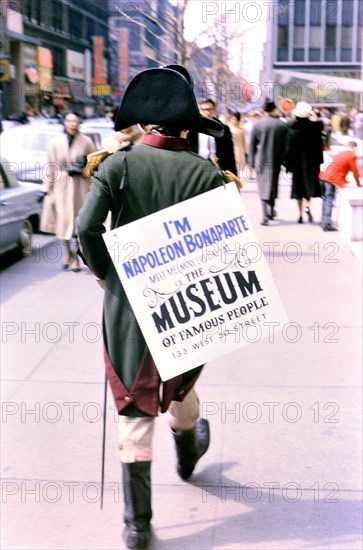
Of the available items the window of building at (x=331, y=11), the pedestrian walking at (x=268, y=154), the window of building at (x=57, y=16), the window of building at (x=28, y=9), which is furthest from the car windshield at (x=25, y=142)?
the window of building at (x=331, y=11)

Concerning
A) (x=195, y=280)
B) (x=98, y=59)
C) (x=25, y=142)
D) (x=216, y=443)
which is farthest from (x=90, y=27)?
(x=195, y=280)

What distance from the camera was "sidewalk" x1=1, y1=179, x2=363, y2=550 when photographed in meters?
4.07

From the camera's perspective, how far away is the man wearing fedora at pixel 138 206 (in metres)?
3.74

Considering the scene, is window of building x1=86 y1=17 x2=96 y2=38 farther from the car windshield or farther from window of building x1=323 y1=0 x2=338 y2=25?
the car windshield

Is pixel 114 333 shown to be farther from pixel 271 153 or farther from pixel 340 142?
pixel 340 142

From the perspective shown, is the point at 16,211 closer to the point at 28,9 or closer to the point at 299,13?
the point at 28,9

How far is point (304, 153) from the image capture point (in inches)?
549

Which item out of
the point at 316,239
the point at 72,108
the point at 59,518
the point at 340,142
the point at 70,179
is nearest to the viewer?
the point at 59,518

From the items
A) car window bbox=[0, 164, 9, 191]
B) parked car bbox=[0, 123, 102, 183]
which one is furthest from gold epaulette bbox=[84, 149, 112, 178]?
parked car bbox=[0, 123, 102, 183]

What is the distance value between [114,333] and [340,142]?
28.5m

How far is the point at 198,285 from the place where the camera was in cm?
375

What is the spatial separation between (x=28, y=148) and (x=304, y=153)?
191 inches

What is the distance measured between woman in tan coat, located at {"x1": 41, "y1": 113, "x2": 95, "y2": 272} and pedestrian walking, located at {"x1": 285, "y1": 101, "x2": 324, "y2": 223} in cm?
428

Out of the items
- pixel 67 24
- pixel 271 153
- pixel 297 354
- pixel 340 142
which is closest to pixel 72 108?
pixel 67 24
